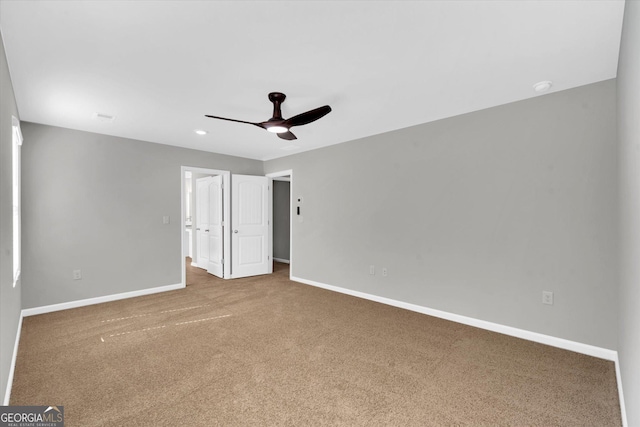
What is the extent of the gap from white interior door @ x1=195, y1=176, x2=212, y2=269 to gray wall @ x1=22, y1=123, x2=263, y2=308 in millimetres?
1199

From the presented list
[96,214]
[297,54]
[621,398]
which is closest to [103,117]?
[96,214]

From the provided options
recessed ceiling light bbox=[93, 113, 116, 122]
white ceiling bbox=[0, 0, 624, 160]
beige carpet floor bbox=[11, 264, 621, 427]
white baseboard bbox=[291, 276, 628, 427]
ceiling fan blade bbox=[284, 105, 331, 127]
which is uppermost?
white ceiling bbox=[0, 0, 624, 160]

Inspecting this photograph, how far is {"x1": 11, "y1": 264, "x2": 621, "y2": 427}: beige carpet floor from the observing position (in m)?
1.91

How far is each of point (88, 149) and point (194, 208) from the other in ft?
9.42

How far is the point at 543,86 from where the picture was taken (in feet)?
8.97

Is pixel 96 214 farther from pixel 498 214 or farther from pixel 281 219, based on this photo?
pixel 498 214

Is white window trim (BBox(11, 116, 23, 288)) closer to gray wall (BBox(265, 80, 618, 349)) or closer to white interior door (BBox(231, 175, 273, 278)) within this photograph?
white interior door (BBox(231, 175, 273, 278))

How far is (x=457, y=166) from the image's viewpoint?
11.7ft

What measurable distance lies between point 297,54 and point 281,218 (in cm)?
597

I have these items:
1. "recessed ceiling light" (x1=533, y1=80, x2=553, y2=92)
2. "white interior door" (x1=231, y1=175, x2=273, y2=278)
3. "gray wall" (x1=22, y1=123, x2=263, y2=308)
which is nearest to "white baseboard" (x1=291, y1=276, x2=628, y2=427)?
"recessed ceiling light" (x1=533, y1=80, x2=553, y2=92)

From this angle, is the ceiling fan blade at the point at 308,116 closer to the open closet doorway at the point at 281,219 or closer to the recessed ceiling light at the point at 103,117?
the recessed ceiling light at the point at 103,117

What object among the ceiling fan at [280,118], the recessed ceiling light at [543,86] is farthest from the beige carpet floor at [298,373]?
the recessed ceiling light at [543,86]

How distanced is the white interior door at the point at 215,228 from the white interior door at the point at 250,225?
0.88 feet

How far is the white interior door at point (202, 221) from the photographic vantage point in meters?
6.38
